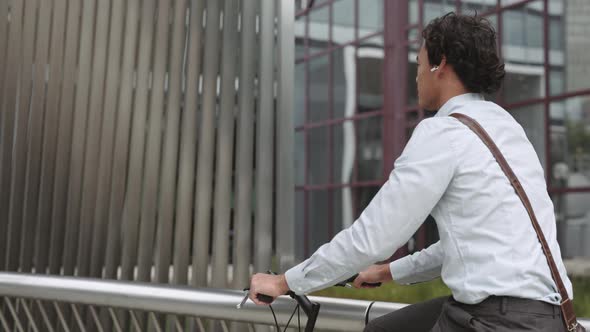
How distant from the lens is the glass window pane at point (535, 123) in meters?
14.2

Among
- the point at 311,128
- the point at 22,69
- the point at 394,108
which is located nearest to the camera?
the point at 22,69

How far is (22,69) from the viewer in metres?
4.36

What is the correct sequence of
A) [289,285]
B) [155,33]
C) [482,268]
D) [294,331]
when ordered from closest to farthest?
[482,268], [289,285], [294,331], [155,33]

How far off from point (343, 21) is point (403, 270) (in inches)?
689

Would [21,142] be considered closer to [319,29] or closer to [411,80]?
[411,80]

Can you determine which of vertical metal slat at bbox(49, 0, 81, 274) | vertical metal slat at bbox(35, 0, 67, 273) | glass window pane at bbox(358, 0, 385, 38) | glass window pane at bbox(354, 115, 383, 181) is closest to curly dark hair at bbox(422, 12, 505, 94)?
vertical metal slat at bbox(49, 0, 81, 274)

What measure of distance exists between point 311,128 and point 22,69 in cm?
1594

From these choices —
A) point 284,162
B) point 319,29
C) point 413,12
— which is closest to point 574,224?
point 413,12

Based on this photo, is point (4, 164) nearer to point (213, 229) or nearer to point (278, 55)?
point (213, 229)

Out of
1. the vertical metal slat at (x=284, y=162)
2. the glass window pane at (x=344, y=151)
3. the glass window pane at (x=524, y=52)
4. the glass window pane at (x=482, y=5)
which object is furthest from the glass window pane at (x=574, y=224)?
the vertical metal slat at (x=284, y=162)

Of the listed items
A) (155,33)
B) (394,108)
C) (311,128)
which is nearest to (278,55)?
(155,33)

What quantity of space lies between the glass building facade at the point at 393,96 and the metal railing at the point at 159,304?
1101 cm

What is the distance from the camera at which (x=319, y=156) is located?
1984 centimetres

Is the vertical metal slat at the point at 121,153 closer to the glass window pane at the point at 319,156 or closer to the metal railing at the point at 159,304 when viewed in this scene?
the metal railing at the point at 159,304
